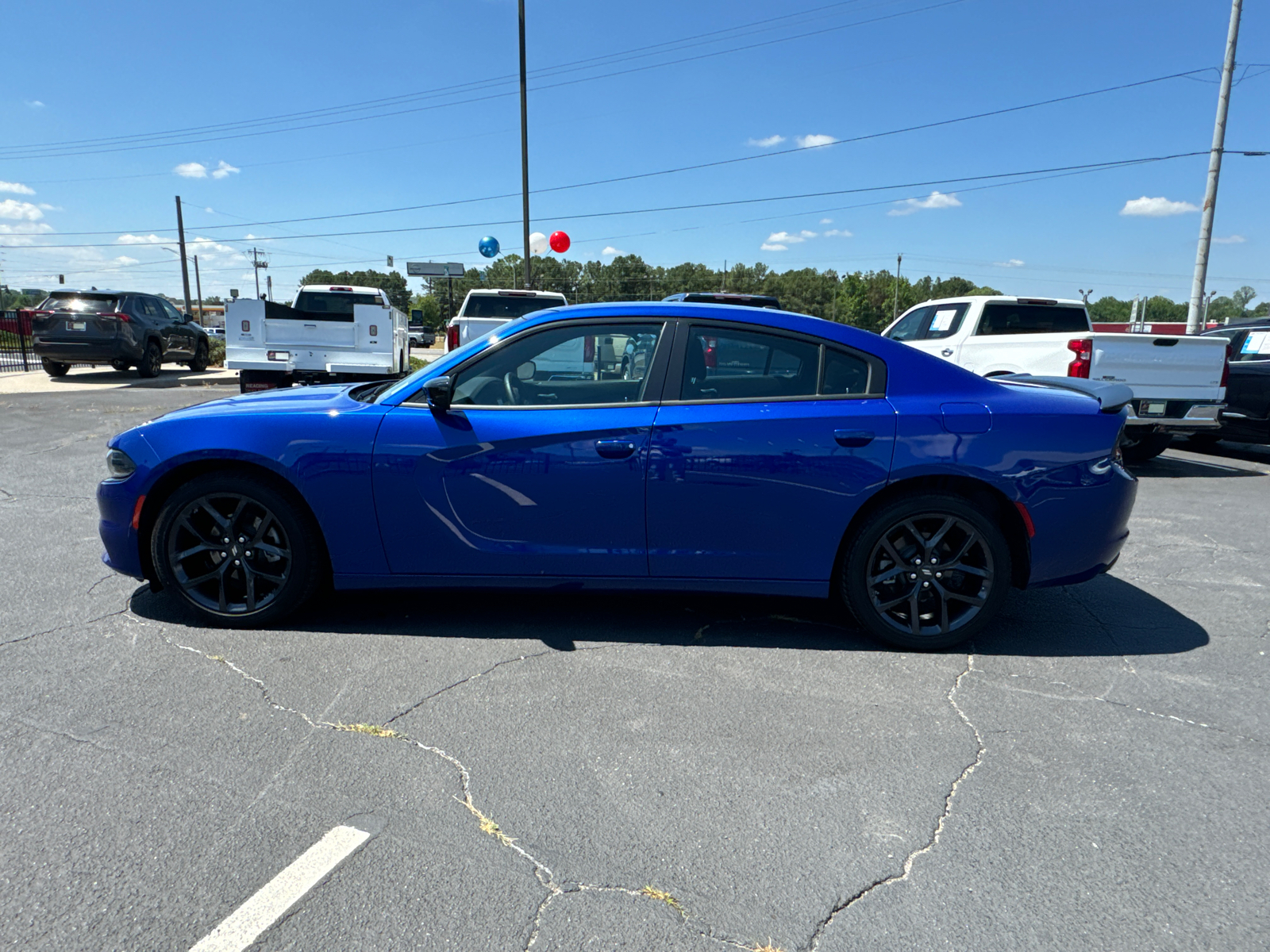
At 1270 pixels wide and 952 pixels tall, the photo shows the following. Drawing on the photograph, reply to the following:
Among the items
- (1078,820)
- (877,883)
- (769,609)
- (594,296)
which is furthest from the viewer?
(594,296)

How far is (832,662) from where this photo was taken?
12.0 ft

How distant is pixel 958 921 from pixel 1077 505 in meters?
2.28

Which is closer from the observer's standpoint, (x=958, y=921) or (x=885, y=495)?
(x=958, y=921)

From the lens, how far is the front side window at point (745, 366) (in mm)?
3742

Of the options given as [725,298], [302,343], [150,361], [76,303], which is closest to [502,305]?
[302,343]

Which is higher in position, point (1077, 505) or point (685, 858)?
point (1077, 505)

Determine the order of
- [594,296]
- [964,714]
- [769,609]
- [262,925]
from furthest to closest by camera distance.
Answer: [594,296] → [769,609] → [964,714] → [262,925]

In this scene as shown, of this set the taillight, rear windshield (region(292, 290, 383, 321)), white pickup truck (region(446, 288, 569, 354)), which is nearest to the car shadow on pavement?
the taillight

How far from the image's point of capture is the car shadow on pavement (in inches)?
153

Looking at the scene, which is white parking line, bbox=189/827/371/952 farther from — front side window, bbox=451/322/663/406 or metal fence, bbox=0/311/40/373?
metal fence, bbox=0/311/40/373

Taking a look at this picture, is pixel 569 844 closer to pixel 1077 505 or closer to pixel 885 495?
pixel 885 495

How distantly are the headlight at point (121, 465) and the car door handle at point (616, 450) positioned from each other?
7.27 ft

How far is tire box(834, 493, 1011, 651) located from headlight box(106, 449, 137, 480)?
3.37m

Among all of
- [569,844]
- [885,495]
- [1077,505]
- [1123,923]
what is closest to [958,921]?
[1123,923]
